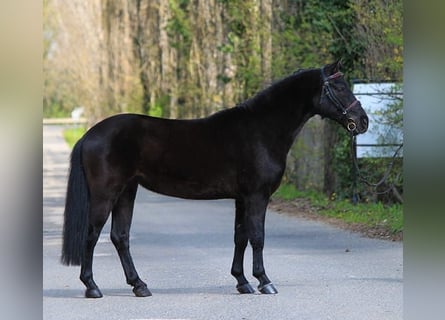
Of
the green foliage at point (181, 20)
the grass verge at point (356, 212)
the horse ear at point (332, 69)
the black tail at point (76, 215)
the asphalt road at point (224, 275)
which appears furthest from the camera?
the green foliage at point (181, 20)

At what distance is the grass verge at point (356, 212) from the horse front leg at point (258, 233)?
494 cm

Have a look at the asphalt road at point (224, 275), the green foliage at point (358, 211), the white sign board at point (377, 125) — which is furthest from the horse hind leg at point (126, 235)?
the white sign board at point (377, 125)

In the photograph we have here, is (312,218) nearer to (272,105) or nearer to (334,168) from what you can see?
(334,168)

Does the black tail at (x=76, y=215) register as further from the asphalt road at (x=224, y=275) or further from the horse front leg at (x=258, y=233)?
the horse front leg at (x=258, y=233)

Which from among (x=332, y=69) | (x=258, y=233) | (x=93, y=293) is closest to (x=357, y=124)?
(x=332, y=69)

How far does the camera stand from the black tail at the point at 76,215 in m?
8.66

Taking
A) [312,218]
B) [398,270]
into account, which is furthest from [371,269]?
[312,218]

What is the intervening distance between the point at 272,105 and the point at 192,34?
2347 cm

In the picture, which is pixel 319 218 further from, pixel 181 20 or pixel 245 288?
pixel 181 20

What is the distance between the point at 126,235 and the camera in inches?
353

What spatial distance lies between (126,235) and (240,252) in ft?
3.40

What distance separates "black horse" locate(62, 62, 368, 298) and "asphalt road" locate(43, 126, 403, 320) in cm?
42

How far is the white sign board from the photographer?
49.2ft

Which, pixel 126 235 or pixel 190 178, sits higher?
pixel 190 178
